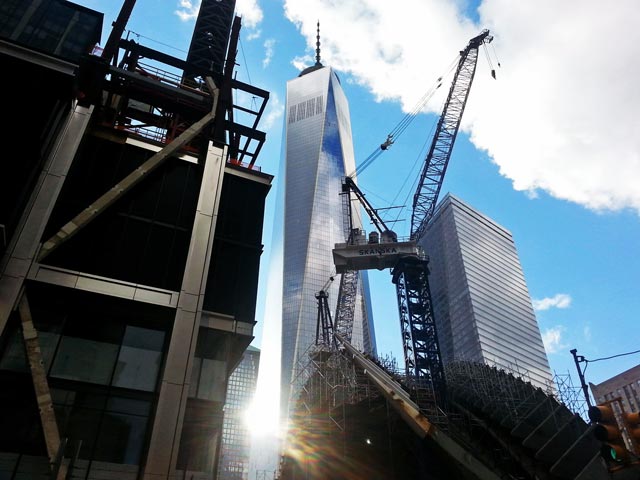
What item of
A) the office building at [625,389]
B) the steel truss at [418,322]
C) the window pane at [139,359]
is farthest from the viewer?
the office building at [625,389]

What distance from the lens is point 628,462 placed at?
43.0 feet

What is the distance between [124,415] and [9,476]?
468 cm

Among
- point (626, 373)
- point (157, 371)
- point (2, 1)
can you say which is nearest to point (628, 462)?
point (157, 371)

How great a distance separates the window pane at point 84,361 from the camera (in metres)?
20.8

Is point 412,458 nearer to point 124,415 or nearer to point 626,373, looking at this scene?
point 124,415

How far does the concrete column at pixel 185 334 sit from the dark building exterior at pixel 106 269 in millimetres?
63

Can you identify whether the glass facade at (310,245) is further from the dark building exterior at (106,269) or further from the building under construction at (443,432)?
the dark building exterior at (106,269)

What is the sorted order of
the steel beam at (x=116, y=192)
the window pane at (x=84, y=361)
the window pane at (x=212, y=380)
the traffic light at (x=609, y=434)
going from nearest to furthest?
the traffic light at (x=609, y=434), the window pane at (x=84, y=361), the steel beam at (x=116, y=192), the window pane at (x=212, y=380)

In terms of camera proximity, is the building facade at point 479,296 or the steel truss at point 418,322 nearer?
the steel truss at point 418,322

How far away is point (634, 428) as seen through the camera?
12867mm

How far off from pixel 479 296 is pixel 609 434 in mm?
138805

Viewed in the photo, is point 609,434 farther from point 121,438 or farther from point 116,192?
point 116,192

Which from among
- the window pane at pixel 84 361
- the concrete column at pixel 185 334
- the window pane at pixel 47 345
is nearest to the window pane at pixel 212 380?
the concrete column at pixel 185 334

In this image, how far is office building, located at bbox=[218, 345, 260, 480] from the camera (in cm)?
17250
